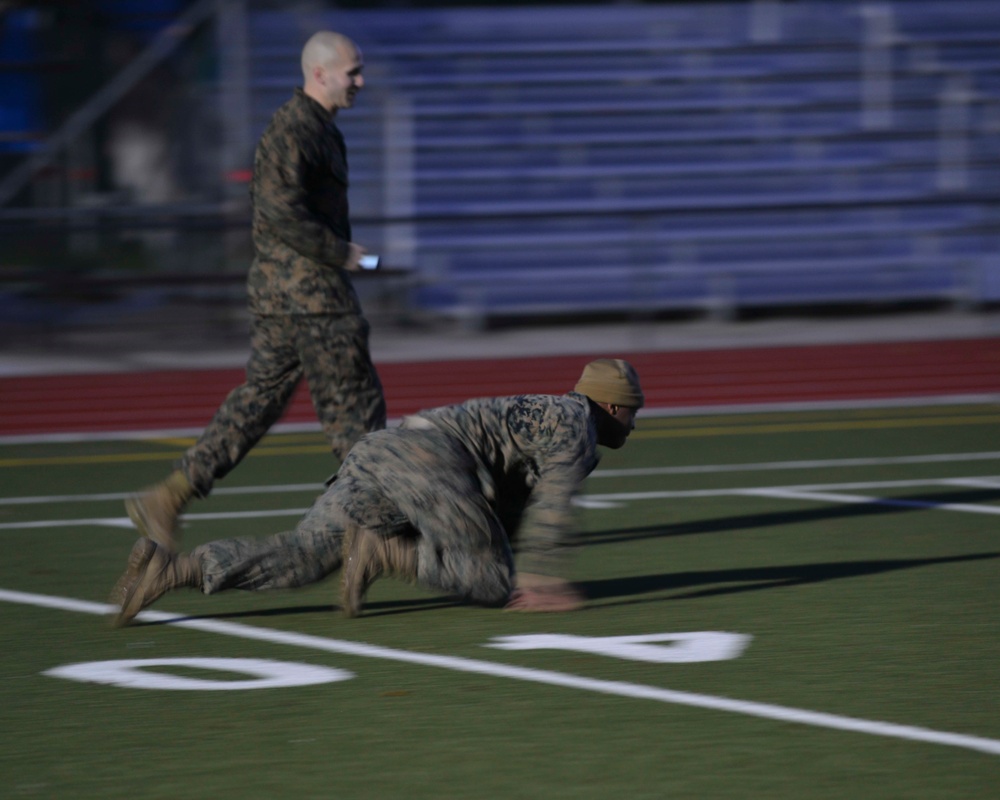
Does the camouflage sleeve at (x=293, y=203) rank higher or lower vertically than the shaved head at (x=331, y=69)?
lower

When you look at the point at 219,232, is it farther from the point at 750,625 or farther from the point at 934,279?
the point at 750,625

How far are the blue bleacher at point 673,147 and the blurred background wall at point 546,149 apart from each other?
37 mm

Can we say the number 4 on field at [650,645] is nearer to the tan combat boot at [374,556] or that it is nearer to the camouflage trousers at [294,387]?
the tan combat boot at [374,556]

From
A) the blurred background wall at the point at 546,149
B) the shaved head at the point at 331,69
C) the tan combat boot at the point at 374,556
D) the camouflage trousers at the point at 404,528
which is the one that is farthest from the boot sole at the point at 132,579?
the blurred background wall at the point at 546,149

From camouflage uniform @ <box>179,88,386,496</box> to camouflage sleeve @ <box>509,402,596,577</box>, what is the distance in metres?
1.11

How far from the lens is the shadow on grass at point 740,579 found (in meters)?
6.57

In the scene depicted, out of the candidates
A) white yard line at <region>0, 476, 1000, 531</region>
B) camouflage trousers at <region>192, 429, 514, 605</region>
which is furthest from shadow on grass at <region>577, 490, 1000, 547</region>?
camouflage trousers at <region>192, 429, 514, 605</region>

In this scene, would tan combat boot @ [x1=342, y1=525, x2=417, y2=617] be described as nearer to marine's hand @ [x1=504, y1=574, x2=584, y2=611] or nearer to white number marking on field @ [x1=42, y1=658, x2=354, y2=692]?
marine's hand @ [x1=504, y1=574, x2=584, y2=611]

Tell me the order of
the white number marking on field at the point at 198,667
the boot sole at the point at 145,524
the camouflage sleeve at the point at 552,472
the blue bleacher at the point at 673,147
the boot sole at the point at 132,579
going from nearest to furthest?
the white number marking on field at the point at 198,667, the boot sole at the point at 132,579, the camouflage sleeve at the point at 552,472, the boot sole at the point at 145,524, the blue bleacher at the point at 673,147

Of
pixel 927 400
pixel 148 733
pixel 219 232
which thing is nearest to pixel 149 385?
pixel 219 232

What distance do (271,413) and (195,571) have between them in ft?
4.56

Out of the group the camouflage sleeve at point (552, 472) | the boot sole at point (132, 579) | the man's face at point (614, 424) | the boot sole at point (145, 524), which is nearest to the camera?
the boot sole at point (132, 579)

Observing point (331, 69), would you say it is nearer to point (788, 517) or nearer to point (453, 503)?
point (453, 503)

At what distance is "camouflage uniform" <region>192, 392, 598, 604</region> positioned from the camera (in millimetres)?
5836
